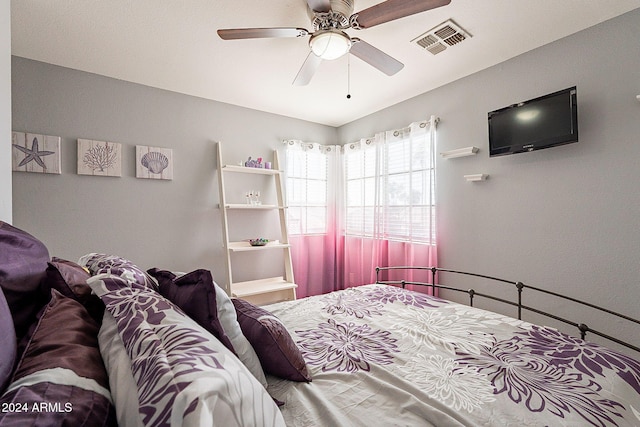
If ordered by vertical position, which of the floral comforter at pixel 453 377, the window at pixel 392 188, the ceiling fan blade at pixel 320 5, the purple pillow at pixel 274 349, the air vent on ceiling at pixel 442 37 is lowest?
the floral comforter at pixel 453 377

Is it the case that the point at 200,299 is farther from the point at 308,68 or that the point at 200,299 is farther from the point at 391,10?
the point at 308,68

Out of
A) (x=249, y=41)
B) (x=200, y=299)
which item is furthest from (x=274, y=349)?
(x=249, y=41)

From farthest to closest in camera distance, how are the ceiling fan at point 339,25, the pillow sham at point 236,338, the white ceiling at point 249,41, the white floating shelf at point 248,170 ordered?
the white floating shelf at point 248,170
the white ceiling at point 249,41
the ceiling fan at point 339,25
the pillow sham at point 236,338

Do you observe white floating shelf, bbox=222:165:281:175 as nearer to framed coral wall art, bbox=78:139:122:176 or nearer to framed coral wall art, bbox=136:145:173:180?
framed coral wall art, bbox=136:145:173:180

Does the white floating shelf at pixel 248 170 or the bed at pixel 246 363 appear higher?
the white floating shelf at pixel 248 170

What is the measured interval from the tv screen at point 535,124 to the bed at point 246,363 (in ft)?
4.45

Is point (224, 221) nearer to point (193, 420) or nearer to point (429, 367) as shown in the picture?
point (429, 367)

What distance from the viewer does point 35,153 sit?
7.52 ft

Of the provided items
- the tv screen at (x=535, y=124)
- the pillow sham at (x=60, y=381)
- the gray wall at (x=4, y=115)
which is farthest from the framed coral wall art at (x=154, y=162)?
the tv screen at (x=535, y=124)

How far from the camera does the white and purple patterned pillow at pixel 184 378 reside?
420 millimetres

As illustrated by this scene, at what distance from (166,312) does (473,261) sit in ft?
8.46

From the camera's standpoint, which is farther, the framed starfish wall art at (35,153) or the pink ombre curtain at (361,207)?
the pink ombre curtain at (361,207)

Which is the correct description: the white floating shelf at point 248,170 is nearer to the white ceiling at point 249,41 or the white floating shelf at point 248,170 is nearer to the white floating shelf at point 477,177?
the white ceiling at point 249,41

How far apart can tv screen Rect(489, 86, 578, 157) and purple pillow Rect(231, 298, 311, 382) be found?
7.25ft
